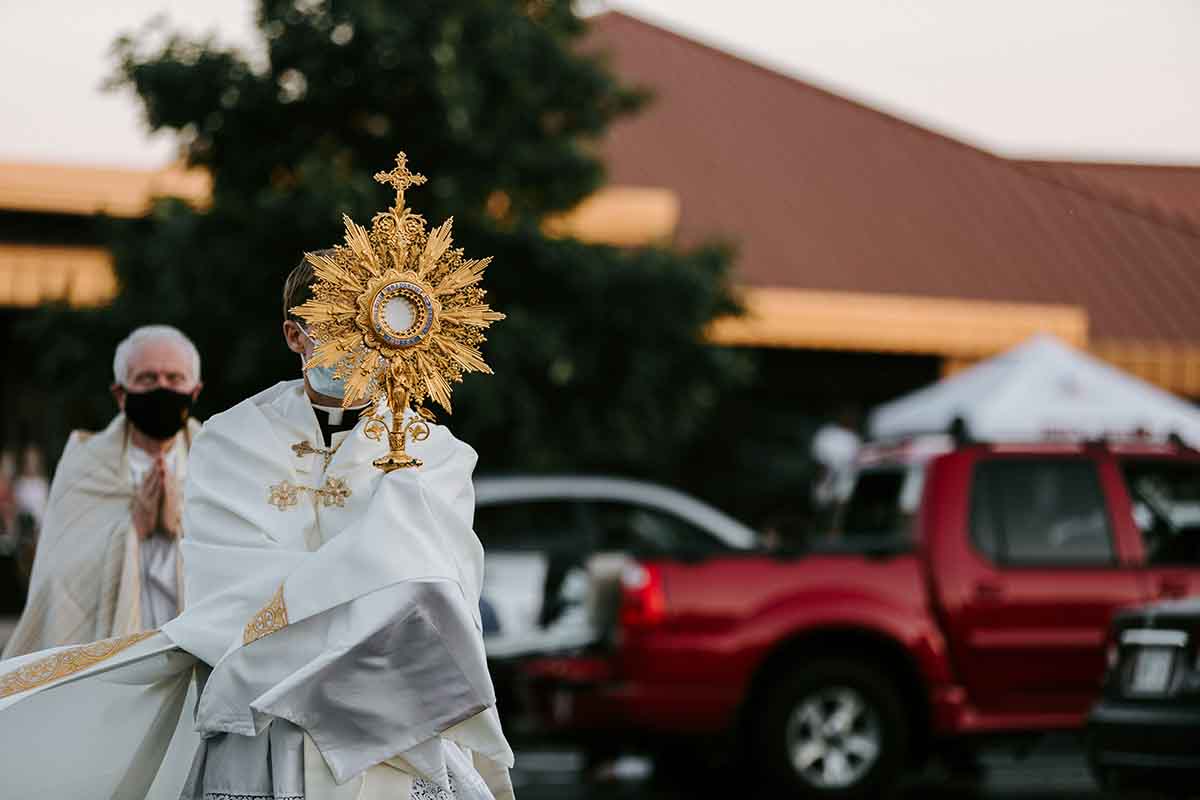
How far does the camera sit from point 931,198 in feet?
69.1

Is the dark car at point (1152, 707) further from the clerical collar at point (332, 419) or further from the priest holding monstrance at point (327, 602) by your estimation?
the clerical collar at point (332, 419)

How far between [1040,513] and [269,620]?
6.74 meters

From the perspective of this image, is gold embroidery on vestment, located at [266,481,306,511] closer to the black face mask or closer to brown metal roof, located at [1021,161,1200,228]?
the black face mask

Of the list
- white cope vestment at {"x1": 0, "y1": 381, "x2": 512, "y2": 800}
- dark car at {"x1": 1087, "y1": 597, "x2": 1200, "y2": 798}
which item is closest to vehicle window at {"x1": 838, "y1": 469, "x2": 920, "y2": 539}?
dark car at {"x1": 1087, "y1": 597, "x2": 1200, "y2": 798}

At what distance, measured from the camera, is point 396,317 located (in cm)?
387

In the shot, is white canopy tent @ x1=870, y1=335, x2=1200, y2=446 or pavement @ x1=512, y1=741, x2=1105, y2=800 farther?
white canopy tent @ x1=870, y1=335, x2=1200, y2=446

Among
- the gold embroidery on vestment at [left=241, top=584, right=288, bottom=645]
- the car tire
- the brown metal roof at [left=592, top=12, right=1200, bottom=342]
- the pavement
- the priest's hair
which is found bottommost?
the pavement

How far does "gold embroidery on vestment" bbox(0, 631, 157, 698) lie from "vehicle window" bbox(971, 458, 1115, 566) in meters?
6.25

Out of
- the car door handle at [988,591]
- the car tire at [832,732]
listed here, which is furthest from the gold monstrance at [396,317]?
the car door handle at [988,591]

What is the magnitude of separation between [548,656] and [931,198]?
11.8 meters

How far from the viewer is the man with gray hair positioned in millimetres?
5594

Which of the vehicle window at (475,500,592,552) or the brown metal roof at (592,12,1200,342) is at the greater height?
the brown metal roof at (592,12,1200,342)

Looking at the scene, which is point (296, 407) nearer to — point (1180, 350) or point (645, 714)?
point (645, 714)

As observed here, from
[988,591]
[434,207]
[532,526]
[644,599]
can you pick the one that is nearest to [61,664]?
[644,599]
